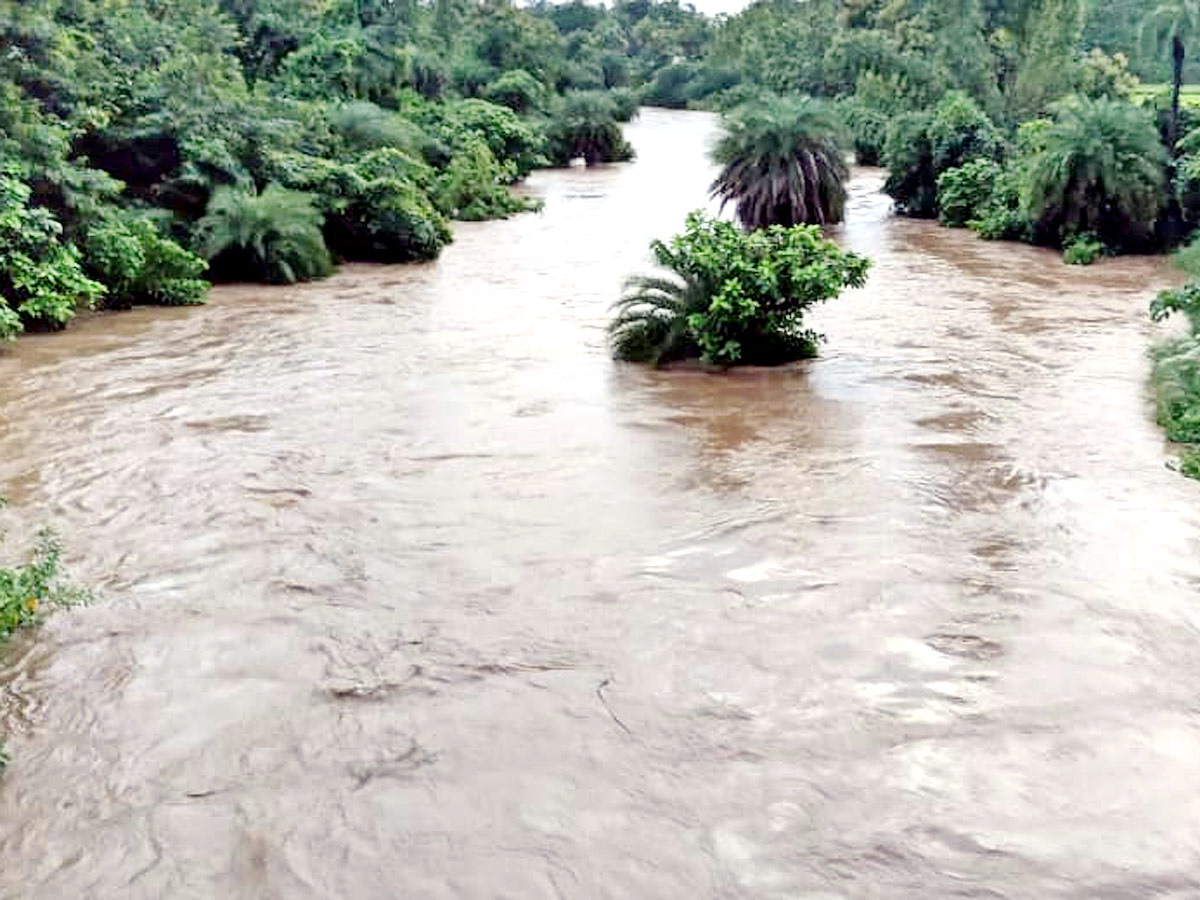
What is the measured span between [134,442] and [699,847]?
6.36 metres

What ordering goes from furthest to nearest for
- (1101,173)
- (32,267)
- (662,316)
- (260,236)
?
(1101,173), (260,236), (32,267), (662,316)

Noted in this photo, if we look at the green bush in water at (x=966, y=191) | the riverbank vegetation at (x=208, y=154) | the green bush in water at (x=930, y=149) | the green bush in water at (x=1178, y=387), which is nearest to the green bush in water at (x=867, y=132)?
the riverbank vegetation at (x=208, y=154)

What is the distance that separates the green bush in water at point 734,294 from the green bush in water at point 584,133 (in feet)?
94.2

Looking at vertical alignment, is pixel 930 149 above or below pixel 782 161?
above

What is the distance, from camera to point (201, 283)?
14969 millimetres

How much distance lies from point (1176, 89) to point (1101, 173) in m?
4.97

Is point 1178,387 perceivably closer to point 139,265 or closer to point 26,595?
point 26,595

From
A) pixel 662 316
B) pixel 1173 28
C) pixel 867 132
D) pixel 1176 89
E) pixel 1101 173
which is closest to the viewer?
pixel 662 316

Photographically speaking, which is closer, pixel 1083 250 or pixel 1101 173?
pixel 1083 250

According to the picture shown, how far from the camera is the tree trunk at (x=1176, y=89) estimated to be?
68.7 ft

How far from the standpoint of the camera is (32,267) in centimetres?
1213

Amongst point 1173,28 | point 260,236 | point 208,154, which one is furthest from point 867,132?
point 260,236

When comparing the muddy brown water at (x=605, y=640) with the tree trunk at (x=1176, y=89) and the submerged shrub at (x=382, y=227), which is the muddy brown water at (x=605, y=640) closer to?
the submerged shrub at (x=382, y=227)

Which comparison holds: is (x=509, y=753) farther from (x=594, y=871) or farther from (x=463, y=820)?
(x=594, y=871)
